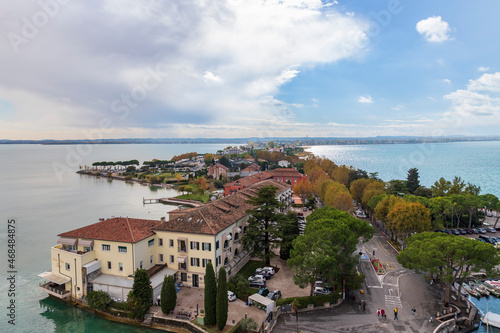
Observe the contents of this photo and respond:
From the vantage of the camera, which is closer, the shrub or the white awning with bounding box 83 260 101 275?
the shrub

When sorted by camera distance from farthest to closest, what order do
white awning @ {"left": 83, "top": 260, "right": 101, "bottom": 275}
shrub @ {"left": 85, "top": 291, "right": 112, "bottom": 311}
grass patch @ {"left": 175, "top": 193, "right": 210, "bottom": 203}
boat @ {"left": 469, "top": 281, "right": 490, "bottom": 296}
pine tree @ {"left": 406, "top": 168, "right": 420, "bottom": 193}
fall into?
grass patch @ {"left": 175, "top": 193, "right": 210, "bottom": 203}, pine tree @ {"left": 406, "top": 168, "right": 420, "bottom": 193}, boat @ {"left": 469, "top": 281, "right": 490, "bottom": 296}, white awning @ {"left": 83, "top": 260, "right": 101, "bottom": 275}, shrub @ {"left": 85, "top": 291, "right": 112, "bottom": 311}

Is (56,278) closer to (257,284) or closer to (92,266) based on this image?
(92,266)

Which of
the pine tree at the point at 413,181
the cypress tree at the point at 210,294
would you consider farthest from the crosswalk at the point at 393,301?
the pine tree at the point at 413,181

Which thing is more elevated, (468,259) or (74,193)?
(468,259)

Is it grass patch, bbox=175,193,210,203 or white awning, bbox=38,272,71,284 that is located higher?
white awning, bbox=38,272,71,284

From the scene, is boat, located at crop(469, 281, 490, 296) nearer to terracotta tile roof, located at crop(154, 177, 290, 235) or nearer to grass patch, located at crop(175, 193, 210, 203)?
terracotta tile roof, located at crop(154, 177, 290, 235)

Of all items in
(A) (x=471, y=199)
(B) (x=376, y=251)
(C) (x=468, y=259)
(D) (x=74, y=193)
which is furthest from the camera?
(D) (x=74, y=193)

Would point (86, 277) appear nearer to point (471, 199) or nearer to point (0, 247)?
point (0, 247)

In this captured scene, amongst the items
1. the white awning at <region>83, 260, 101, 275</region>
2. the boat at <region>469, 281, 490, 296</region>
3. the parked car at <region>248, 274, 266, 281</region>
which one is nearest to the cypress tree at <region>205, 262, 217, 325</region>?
the parked car at <region>248, 274, 266, 281</region>

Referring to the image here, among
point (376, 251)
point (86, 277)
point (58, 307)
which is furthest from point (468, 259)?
point (58, 307)
